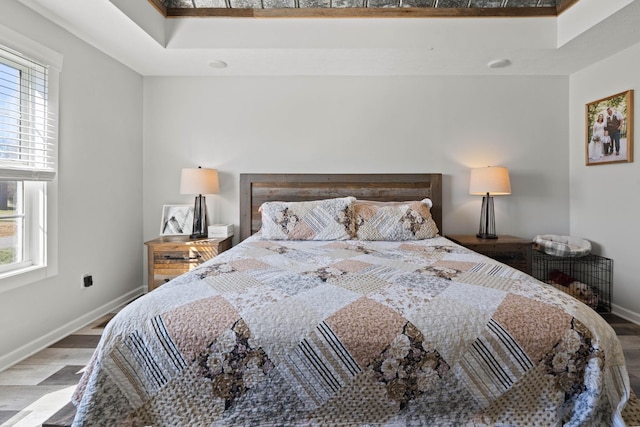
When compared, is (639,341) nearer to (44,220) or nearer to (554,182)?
(554,182)

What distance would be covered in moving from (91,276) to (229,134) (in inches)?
71.5

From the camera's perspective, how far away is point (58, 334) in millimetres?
2244

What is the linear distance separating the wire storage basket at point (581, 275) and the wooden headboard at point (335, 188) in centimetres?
113

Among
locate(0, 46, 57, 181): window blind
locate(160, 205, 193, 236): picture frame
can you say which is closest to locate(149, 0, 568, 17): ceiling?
locate(0, 46, 57, 181): window blind

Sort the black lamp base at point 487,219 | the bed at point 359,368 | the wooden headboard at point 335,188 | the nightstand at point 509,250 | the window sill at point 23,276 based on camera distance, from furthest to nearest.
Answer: the wooden headboard at point 335,188 → the black lamp base at point 487,219 → the nightstand at point 509,250 → the window sill at point 23,276 → the bed at point 359,368

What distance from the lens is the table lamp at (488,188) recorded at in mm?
2816

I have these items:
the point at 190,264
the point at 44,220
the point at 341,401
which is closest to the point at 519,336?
the point at 341,401

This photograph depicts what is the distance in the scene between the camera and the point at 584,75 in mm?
2957

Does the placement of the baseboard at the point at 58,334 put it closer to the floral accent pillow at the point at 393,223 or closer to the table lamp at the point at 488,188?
the floral accent pillow at the point at 393,223

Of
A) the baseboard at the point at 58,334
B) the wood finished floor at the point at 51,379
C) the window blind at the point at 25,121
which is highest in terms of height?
the window blind at the point at 25,121

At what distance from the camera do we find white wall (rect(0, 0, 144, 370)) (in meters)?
2.02

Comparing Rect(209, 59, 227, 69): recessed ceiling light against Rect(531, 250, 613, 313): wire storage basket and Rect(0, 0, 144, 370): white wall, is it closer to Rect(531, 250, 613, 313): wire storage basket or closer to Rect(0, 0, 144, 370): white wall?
Rect(0, 0, 144, 370): white wall

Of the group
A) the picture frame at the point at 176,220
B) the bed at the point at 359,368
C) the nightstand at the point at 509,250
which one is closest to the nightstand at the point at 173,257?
the picture frame at the point at 176,220

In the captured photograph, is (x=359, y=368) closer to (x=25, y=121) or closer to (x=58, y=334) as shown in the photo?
(x=58, y=334)
